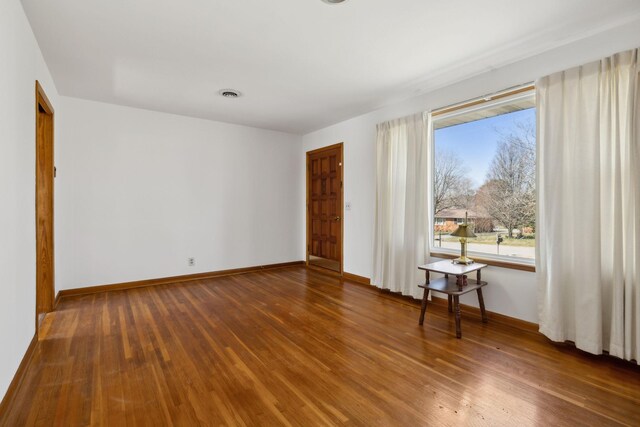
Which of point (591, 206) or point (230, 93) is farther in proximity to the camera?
point (230, 93)

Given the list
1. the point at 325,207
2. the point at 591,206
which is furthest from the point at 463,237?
the point at 325,207

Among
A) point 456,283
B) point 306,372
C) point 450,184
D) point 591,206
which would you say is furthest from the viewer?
point 450,184

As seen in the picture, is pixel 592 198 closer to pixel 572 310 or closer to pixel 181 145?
pixel 572 310

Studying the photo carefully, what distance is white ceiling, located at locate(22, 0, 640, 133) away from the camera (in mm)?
2262

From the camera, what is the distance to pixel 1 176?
6.06 feet

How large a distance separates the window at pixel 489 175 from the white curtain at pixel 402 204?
10.9 inches

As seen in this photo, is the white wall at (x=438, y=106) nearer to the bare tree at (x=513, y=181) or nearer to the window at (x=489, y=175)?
the window at (x=489, y=175)

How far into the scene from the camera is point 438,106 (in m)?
3.77

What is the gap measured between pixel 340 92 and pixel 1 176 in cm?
321

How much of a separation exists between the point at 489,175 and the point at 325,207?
2869mm

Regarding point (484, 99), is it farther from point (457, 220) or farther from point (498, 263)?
point (498, 263)

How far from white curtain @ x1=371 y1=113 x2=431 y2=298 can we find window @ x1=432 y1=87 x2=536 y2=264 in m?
0.28

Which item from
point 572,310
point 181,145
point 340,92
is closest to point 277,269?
point 181,145

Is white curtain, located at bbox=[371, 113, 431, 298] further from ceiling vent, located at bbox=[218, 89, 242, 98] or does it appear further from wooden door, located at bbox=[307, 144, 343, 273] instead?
ceiling vent, located at bbox=[218, 89, 242, 98]
